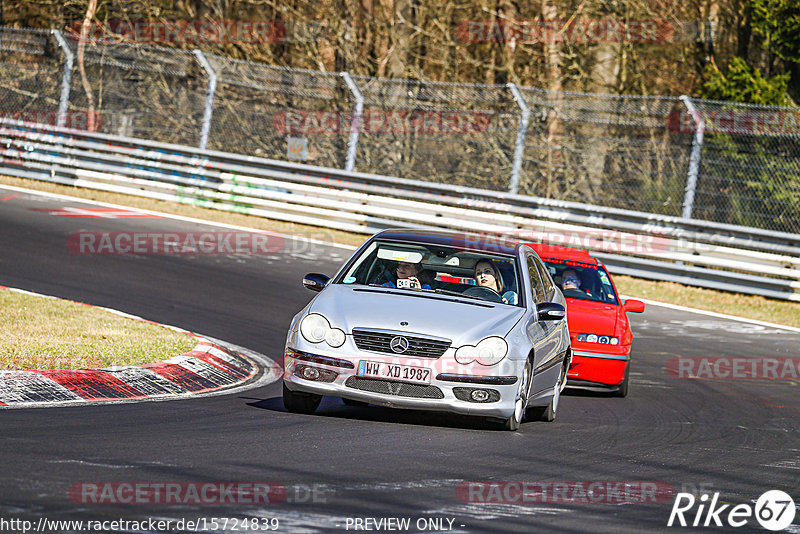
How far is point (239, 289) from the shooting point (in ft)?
53.7

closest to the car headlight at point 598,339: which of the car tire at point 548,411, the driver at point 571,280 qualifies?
the driver at point 571,280

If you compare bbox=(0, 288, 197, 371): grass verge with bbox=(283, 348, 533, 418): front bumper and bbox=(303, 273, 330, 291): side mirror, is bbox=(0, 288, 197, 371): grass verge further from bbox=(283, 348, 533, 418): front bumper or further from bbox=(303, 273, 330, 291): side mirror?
bbox=(283, 348, 533, 418): front bumper

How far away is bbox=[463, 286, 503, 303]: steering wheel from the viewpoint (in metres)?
9.49

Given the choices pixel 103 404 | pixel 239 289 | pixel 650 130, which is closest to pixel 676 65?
pixel 650 130

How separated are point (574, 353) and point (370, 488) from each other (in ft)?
18.5

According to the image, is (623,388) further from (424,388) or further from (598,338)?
(424,388)

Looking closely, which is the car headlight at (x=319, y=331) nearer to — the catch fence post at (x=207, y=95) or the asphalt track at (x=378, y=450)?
the asphalt track at (x=378, y=450)

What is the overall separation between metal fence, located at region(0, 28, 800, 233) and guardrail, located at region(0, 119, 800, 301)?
55 centimetres

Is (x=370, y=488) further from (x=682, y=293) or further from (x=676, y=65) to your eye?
(x=676, y=65)

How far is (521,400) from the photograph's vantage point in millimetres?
8922

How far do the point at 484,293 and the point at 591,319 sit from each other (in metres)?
2.81

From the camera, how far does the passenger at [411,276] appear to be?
966 centimetres

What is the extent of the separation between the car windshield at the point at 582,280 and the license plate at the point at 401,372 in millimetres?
4484

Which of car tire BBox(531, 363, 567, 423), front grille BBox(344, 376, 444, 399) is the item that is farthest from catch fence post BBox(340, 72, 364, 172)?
front grille BBox(344, 376, 444, 399)
